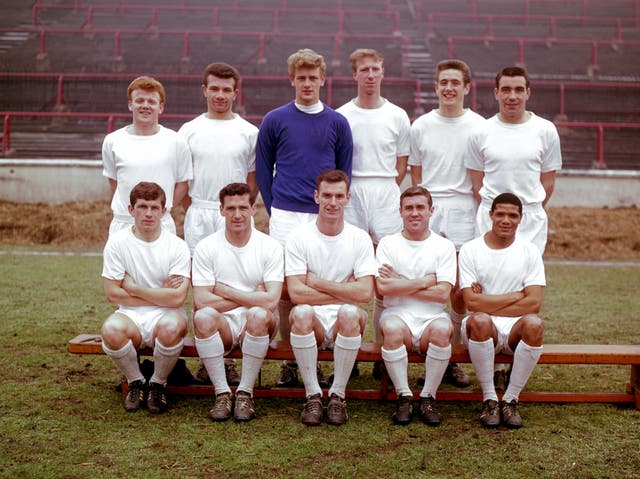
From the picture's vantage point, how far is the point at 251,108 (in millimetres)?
18172

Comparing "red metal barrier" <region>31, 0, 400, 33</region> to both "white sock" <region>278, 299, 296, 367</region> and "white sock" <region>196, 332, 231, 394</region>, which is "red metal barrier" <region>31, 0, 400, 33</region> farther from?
"white sock" <region>196, 332, 231, 394</region>

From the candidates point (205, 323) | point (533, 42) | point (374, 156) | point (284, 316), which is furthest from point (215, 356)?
point (533, 42)

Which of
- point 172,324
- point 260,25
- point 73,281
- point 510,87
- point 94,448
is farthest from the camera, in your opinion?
point 260,25

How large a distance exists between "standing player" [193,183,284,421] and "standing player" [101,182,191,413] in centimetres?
13

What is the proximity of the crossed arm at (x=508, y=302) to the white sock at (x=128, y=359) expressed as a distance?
6.33 ft

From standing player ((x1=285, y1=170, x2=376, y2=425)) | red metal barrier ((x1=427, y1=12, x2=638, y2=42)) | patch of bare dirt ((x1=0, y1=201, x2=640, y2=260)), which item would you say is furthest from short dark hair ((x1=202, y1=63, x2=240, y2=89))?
red metal barrier ((x1=427, y1=12, x2=638, y2=42))

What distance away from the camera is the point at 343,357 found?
4273mm

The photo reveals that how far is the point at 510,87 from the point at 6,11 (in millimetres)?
24836

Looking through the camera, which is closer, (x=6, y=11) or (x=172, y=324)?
(x=172, y=324)

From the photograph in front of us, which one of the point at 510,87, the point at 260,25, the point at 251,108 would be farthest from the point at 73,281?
the point at 260,25

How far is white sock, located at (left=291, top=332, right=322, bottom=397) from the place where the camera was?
13.9ft

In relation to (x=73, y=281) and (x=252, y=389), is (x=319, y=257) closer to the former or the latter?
(x=252, y=389)

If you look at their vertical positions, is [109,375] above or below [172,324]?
below

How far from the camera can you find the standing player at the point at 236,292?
429cm
